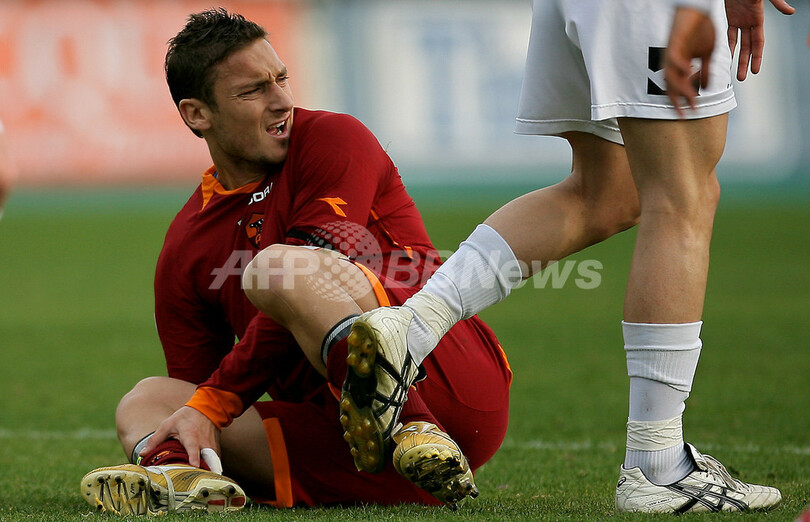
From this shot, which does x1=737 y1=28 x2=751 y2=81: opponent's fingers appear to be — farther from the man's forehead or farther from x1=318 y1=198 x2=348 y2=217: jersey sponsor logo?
the man's forehead

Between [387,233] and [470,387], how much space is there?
472 mm

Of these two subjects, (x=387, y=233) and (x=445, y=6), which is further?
(x=445, y=6)

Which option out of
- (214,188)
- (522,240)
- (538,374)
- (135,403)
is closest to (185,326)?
(135,403)

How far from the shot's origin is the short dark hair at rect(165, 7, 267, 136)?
2.88 meters

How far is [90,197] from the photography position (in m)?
17.5

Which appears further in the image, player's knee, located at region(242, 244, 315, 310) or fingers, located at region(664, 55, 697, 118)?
player's knee, located at region(242, 244, 315, 310)

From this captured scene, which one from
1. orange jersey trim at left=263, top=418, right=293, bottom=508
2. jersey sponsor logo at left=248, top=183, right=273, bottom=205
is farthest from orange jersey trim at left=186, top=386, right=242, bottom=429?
jersey sponsor logo at left=248, top=183, right=273, bottom=205

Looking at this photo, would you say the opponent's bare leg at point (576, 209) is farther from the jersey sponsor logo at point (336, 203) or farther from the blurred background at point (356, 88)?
the blurred background at point (356, 88)

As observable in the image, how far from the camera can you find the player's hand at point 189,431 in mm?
2490

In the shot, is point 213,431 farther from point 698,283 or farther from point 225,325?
point 698,283

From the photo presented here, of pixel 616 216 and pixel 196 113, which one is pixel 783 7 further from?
pixel 196 113

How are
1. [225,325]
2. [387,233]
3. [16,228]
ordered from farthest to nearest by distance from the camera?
1. [16,228]
2. [225,325]
3. [387,233]

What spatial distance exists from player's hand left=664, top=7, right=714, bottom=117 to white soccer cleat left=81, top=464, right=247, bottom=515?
1306 mm

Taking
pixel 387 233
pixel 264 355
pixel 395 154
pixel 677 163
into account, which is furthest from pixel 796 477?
pixel 395 154
